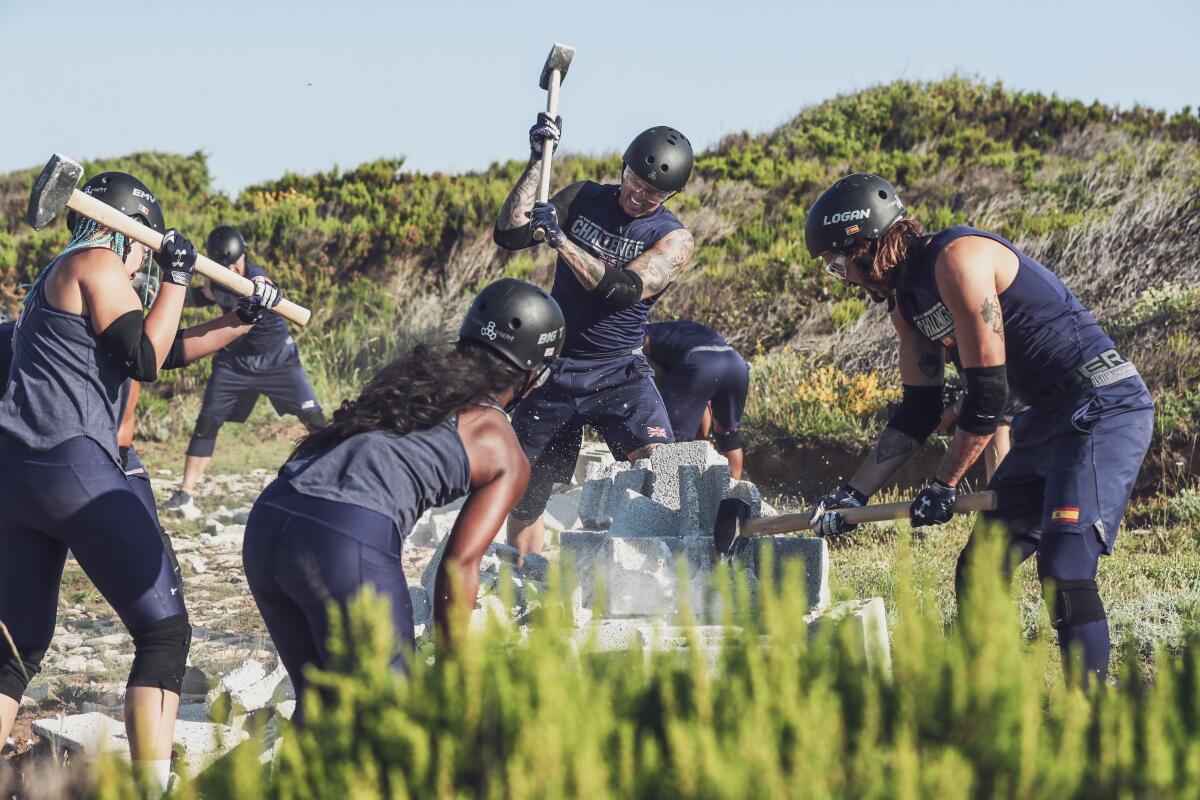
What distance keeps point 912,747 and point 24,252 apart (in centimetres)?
1478

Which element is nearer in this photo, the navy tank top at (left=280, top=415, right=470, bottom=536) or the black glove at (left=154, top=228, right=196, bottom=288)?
the navy tank top at (left=280, top=415, right=470, bottom=536)

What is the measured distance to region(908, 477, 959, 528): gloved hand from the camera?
4305 millimetres

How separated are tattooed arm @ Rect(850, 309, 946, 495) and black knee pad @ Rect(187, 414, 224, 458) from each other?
5.77 meters

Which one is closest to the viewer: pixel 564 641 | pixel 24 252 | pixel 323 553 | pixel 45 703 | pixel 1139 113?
pixel 564 641

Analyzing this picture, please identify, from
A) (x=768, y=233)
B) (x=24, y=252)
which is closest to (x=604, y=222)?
(x=768, y=233)

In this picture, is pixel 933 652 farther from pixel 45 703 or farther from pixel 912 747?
pixel 45 703

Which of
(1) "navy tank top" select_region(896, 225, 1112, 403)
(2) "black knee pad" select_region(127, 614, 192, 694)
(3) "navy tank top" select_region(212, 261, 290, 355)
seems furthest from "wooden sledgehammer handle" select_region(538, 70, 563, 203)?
(3) "navy tank top" select_region(212, 261, 290, 355)

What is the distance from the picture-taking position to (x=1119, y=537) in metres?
7.48

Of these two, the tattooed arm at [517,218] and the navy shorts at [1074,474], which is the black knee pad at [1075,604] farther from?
the tattooed arm at [517,218]

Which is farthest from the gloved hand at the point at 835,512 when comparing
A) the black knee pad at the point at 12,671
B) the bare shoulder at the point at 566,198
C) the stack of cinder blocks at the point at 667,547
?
the black knee pad at the point at 12,671

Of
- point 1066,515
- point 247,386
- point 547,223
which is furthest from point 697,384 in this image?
point 1066,515

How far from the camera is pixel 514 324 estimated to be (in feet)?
12.2

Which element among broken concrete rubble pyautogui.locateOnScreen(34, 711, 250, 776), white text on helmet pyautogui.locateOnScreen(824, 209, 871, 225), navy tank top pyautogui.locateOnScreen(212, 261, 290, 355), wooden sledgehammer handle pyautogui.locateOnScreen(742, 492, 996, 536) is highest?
navy tank top pyautogui.locateOnScreen(212, 261, 290, 355)

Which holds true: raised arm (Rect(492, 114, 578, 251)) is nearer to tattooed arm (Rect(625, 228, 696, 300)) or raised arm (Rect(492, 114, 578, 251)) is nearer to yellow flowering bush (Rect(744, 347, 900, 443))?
tattooed arm (Rect(625, 228, 696, 300))
